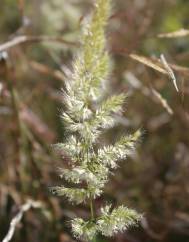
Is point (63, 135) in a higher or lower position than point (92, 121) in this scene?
higher

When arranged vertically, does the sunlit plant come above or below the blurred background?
below

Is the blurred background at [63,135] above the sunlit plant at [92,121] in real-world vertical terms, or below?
above

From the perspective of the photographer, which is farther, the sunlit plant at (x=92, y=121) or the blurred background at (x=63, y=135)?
the blurred background at (x=63, y=135)

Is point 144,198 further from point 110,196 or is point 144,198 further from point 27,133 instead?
point 27,133

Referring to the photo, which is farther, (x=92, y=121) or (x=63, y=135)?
(x=63, y=135)

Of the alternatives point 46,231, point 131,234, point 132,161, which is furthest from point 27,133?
point 132,161
